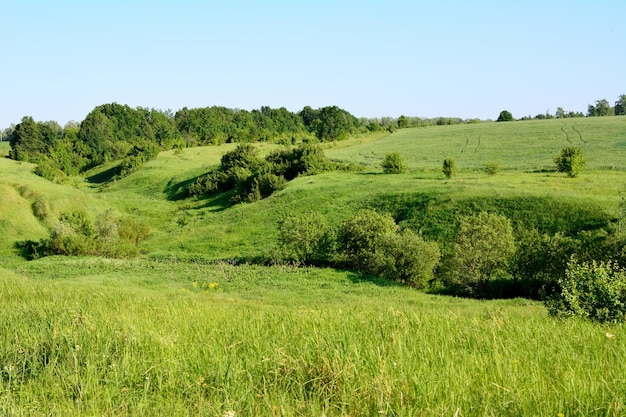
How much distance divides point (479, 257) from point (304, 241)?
13793 mm

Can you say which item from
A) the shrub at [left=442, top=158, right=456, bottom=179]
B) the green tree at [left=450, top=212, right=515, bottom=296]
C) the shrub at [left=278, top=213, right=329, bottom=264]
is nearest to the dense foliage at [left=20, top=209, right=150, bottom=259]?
the shrub at [left=278, top=213, right=329, bottom=264]

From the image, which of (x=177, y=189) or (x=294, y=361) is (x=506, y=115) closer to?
(x=177, y=189)

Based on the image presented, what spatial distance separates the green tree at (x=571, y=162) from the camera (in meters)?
54.3

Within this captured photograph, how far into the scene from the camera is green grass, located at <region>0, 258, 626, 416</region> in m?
3.49

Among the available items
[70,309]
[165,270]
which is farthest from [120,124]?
[70,309]

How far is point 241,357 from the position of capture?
177 inches

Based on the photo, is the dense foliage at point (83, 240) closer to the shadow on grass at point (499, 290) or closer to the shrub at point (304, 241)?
the shrub at point (304, 241)

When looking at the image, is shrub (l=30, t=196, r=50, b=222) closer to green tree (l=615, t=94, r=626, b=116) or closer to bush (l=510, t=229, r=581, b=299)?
bush (l=510, t=229, r=581, b=299)

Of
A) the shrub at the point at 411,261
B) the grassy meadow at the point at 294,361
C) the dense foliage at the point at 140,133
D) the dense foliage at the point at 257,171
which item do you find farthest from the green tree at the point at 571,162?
the dense foliage at the point at 140,133

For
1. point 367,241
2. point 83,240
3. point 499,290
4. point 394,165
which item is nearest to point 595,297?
point 499,290

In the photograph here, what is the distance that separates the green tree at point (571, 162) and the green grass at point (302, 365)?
55.5 metres

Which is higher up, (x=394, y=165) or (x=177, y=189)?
(x=394, y=165)

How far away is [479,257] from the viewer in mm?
30859

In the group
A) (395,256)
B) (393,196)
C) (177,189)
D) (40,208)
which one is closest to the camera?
(395,256)
